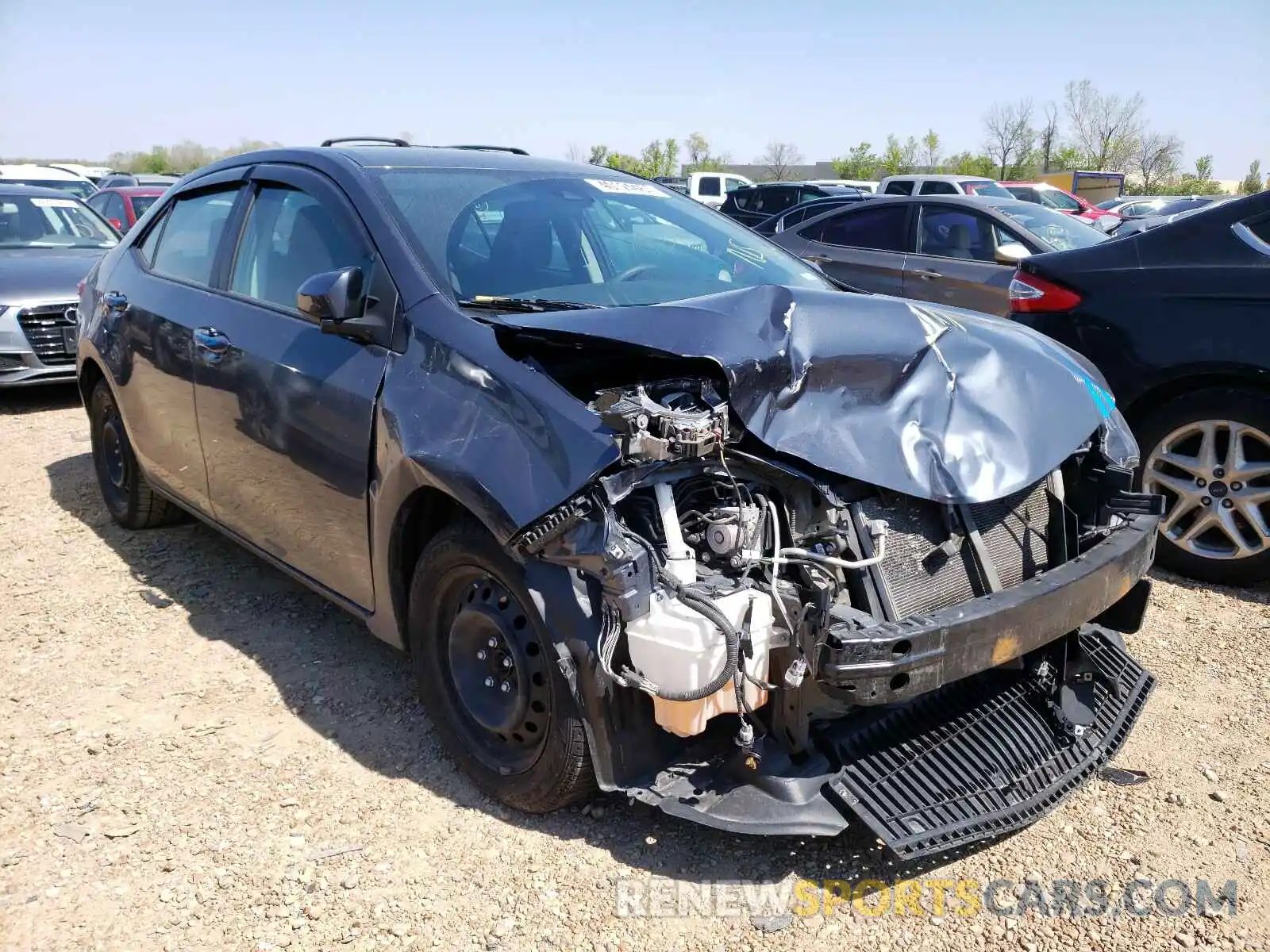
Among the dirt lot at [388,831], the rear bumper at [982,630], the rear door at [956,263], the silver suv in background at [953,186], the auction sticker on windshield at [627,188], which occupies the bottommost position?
the dirt lot at [388,831]

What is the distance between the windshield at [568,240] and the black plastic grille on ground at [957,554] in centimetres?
110

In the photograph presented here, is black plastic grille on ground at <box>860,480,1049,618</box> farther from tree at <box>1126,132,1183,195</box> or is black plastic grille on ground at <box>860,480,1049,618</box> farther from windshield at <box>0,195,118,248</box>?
tree at <box>1126,132,1183,195</box>

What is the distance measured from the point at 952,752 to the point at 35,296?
8.10 meters

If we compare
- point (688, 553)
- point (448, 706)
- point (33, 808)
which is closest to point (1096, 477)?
point (688, 553)

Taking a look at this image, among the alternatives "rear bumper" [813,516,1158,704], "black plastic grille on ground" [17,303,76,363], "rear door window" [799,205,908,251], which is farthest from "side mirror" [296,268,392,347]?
"rear door window" [799,205,908,251]

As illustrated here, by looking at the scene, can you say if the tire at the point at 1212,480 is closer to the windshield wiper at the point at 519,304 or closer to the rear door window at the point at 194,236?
the windshield wiper at the point at 519,304

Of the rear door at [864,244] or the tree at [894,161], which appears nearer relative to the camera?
the rear door at [864,244]

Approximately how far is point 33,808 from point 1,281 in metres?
6.58

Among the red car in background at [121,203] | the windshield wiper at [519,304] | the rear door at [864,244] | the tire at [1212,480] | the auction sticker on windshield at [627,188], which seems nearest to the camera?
the windshield wiper at [519,304]

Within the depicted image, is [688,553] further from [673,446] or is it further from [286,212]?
[286,212]

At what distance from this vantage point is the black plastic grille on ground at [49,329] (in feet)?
26.1

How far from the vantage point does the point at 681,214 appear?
3.96 metres

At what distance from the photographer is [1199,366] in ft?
14.1

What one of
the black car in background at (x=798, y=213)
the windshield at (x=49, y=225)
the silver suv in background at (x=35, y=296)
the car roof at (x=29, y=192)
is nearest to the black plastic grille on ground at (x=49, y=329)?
the silver suv in background at (x=35, y=296)
